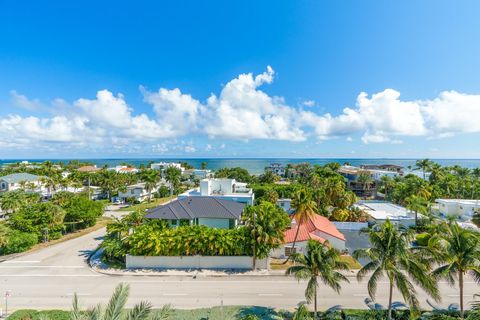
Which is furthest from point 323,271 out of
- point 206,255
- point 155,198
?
point 155,198

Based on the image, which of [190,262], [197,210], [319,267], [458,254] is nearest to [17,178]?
[197,210]

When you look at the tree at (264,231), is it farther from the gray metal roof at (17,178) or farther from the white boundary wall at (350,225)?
the gray metal roof at (17,178)

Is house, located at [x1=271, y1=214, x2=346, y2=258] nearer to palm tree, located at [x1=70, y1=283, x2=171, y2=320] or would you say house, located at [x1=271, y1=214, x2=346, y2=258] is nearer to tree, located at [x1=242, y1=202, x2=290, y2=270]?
tree, located at [x1=242, y1=202, x2=290, y2=270]

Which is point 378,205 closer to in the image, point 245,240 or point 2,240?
point 245,240

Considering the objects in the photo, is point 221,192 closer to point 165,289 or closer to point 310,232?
point 310,232

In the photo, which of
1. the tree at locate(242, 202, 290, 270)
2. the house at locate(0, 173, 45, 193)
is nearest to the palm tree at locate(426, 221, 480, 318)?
the tree at locate(242, 202, 290, 270)

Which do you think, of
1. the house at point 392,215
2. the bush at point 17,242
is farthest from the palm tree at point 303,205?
the bush at point 17,242
